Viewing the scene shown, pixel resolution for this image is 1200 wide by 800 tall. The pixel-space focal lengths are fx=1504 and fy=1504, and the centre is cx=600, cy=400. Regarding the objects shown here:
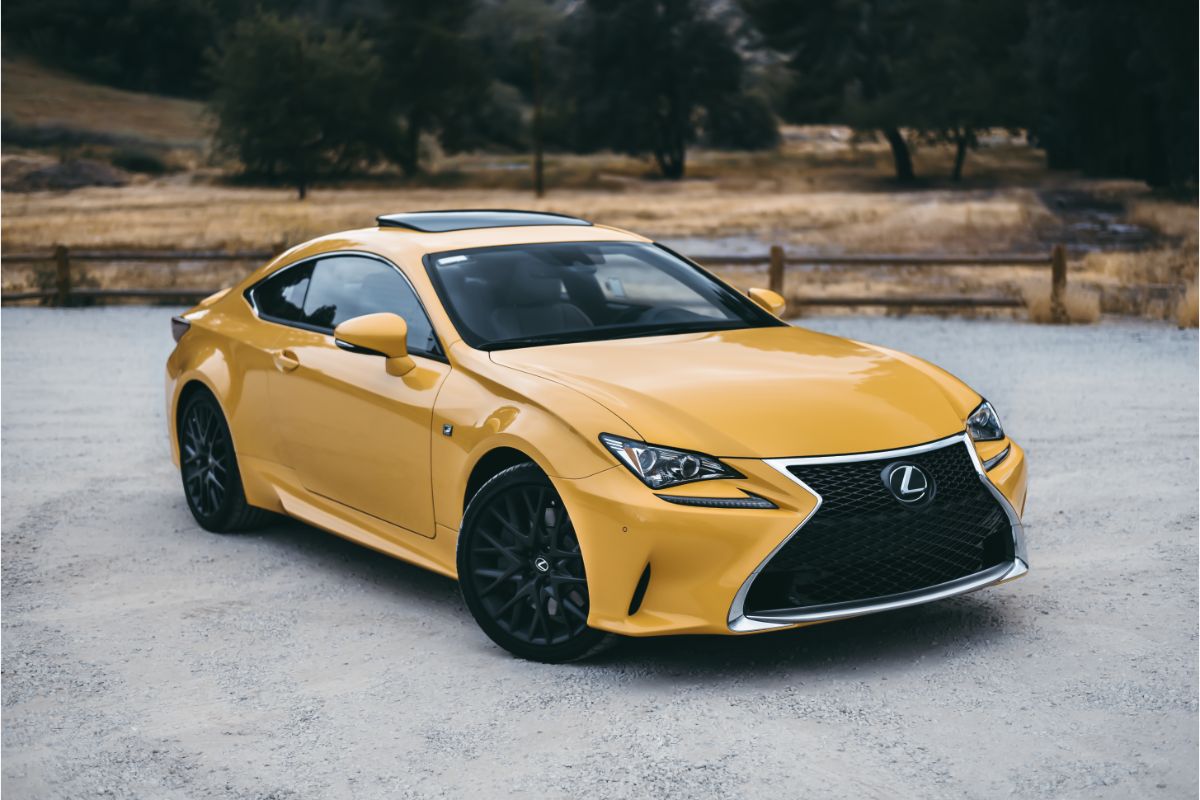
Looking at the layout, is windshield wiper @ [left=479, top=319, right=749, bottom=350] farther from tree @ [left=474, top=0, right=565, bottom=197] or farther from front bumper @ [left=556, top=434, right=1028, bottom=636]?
tree @ [left=474, top=0, right=565, bottom=197]

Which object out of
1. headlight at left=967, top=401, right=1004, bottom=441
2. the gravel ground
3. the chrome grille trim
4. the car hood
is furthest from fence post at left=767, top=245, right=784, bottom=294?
the chrome grille trim

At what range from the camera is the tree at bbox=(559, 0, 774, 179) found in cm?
7575

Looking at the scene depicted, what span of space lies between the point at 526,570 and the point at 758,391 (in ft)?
3.54

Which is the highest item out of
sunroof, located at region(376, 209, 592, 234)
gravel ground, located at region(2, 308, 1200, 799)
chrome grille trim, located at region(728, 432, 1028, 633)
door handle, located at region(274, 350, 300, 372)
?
sunroof, located at region(376, 209, 592, 234)

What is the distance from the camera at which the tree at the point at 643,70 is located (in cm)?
7575

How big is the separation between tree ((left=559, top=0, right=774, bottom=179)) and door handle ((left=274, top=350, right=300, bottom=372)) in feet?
231

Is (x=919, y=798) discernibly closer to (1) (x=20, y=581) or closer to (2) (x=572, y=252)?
(2) (x=572, y=252)

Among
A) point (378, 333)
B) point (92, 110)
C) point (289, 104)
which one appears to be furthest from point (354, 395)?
point (92, 110)

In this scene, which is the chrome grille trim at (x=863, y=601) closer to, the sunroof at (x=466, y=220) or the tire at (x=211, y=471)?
the sunroof at (x=466, y=220)

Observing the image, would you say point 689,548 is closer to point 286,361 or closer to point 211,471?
point 286,361

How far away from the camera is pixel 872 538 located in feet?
17.0

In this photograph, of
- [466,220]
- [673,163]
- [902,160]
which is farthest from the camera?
[673,163]

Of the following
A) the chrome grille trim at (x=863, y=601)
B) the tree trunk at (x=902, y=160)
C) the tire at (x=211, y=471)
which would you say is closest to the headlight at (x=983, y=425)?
the chrome grille trim at (x=863, y=601)

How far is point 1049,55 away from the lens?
46469 mm
